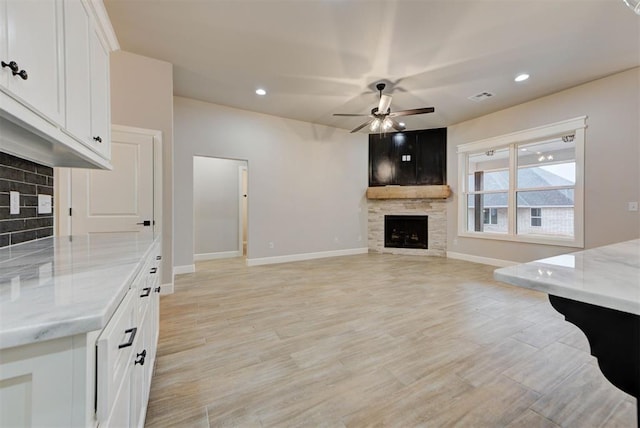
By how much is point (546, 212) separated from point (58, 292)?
598cm

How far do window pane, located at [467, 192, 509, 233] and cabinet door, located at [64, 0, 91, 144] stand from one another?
6.07m

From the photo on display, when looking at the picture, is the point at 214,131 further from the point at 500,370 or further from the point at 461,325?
the point at 500,370

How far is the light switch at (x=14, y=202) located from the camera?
1470 millimetres

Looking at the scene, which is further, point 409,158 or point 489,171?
point 409,158

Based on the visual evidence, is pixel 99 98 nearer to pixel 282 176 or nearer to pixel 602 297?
pixel 602 297

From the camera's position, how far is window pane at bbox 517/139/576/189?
425cm

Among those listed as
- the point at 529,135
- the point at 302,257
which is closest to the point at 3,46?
the point at 302,257

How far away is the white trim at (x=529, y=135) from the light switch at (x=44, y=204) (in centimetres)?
633

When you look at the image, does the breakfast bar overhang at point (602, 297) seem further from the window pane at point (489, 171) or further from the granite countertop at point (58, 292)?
the window pane at point (489, 171)

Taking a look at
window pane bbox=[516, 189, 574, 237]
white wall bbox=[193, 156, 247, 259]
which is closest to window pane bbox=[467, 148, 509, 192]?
window pane bbox=[516, 189, 574, 237]

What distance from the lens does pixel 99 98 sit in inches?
65.6

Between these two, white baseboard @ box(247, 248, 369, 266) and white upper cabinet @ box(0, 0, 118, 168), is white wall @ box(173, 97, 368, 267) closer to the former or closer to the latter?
white baseboard @ box(247, 248, 369, 266)

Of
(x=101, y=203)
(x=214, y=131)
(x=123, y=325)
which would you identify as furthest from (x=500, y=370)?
(x=214, y=131)

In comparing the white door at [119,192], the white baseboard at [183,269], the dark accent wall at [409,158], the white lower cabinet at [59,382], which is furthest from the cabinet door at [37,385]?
the dark accent wall at [409,158]
